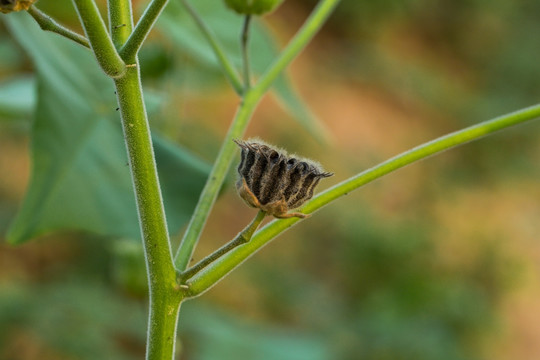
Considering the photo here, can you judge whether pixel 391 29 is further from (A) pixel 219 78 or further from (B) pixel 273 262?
(A) pixel 219 78

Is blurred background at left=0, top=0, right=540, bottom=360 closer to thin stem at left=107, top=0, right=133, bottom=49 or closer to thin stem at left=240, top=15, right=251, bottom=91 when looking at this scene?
thin stem at left=240, top=15, right=251, bottom=91

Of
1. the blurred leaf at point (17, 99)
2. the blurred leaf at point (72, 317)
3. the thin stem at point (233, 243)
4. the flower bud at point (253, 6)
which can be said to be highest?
the flower bud at point (253, 6)

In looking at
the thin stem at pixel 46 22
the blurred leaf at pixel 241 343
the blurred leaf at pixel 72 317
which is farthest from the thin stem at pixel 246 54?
the blurred leaf at pixel 72 317

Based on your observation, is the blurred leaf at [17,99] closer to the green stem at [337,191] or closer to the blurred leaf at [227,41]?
the blurred leaf at [227,41]

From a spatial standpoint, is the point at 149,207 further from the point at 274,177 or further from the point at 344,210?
the point at 344,210

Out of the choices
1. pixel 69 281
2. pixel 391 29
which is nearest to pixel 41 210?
pixel 69 281

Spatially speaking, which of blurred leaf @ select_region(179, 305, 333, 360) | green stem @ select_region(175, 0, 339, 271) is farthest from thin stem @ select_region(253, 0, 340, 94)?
blurred leaf @ select_region(179, 305, 333, 360)

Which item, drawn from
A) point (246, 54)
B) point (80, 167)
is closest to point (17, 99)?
point (80, 167)
